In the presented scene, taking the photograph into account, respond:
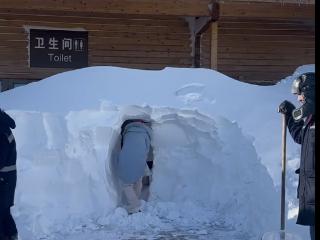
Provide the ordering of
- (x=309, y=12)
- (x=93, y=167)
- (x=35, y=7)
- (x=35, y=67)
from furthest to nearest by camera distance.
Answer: (x=35, y=67) → (x=309, y=12) → (x=35, y=7) → (x=93, y=167)

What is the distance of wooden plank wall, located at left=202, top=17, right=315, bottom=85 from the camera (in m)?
12.9

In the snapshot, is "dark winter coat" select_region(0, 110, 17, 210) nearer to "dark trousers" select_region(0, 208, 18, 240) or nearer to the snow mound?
"dark trousers" select_region(0, 208, 18, 240)

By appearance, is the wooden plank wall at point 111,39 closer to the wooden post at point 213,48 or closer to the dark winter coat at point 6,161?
the wooden post at point 213,48

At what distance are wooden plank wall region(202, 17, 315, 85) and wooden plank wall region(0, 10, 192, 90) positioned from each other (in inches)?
26.9

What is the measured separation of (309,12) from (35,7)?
5079 mm

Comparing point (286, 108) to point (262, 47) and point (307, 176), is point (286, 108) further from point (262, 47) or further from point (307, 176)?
point (262, 47)

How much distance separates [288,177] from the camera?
6.21m

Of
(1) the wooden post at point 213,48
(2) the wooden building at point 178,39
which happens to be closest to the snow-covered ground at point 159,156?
(1) the wooden post at point 213,48

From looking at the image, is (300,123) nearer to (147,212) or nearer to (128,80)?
(147,212)

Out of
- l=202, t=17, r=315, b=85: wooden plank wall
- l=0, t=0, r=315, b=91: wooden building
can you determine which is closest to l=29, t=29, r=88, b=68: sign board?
l=0, t=0, r=315, b=91: wooden building

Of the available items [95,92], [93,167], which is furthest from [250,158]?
[95,92]

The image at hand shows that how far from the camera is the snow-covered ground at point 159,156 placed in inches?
259

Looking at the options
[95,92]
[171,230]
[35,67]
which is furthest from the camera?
[35,67]

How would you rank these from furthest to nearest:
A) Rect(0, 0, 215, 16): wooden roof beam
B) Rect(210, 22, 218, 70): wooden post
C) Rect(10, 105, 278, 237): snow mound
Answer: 1. Rect(210, 22, 218, 70): wooden post
2. Rect(0, 0, 215, 16): wooden roof beam
3. Rect(10, 105, 278, 237): snow mound
